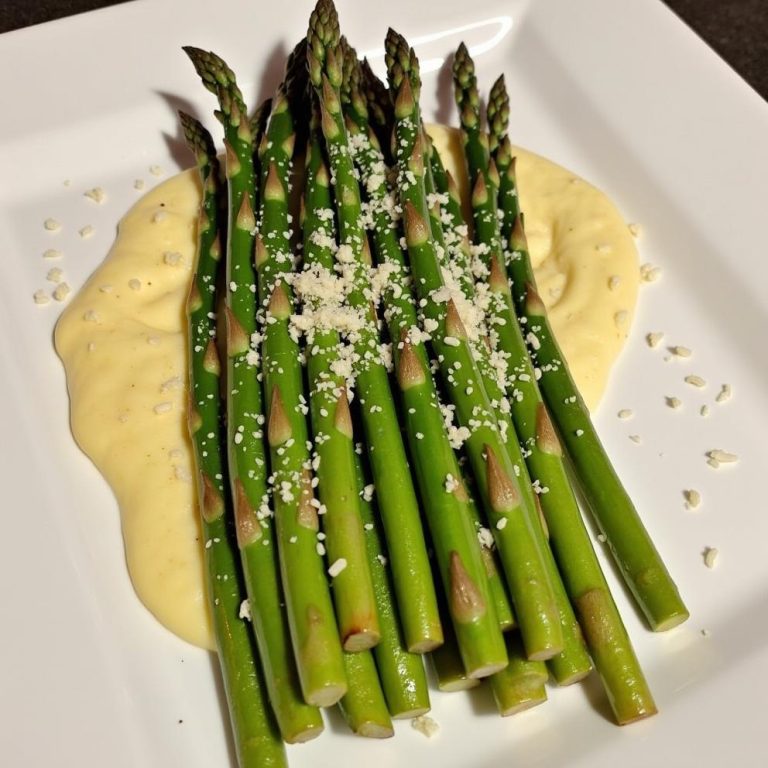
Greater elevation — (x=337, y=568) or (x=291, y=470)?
(x=291, y=470)

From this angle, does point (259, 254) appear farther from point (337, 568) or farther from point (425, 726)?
point (425, 726)

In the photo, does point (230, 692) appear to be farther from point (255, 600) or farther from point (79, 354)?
point (79, 354)

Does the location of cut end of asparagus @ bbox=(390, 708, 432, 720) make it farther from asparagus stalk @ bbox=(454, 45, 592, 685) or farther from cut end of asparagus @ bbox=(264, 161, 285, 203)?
cut end of asparagus @ bbox=(264, 161, 285, 203)

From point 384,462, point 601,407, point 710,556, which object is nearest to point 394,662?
point 384,462

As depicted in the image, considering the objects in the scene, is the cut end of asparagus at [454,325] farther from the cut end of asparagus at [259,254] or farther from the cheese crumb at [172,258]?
the cheese crumb at [172,258]

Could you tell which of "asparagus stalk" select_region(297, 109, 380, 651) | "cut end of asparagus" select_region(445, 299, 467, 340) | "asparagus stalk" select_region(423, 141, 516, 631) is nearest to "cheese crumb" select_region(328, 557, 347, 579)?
"asparagus stalk" select_region(297, 109, 380, 651)

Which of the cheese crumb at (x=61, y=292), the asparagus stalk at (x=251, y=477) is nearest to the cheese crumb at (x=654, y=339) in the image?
the asparagus stalk at (x=251, y=477)

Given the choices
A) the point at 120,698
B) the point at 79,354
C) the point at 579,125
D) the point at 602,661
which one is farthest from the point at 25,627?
the point at 579,125
